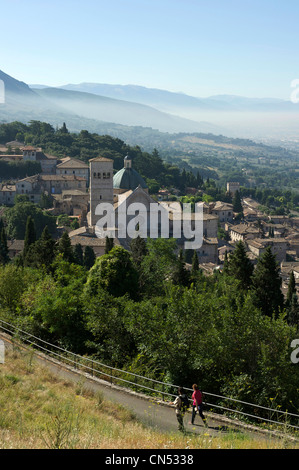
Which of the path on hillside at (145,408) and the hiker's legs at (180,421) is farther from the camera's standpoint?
the path on hillside at (145,408)

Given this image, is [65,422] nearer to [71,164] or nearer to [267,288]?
[267,288]

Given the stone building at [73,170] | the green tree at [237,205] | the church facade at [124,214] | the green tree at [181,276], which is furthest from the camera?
the green tree at [237,205]

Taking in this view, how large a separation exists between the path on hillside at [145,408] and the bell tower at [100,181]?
3771cm

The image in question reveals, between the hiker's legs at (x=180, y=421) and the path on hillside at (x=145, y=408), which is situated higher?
the hiker's legs at (x=180, y=421)

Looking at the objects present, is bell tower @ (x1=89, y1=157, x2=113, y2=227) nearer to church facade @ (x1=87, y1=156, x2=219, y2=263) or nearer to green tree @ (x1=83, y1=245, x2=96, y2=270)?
church facade @ (x1=87, y1=156, x2=219, y2=263)

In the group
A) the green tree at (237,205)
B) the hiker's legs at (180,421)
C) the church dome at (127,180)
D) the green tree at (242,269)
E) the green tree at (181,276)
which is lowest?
the green tree at (237,205)

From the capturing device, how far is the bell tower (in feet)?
165

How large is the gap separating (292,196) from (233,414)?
391 ft

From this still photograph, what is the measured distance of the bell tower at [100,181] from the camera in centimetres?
5022

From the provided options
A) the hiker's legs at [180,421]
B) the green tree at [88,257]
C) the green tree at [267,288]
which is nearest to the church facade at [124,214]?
the green tree at [88,257]

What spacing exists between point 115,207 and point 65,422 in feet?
141

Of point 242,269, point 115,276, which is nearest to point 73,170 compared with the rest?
point 242,269

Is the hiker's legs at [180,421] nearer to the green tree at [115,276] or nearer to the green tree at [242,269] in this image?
the green tree at [115,276]

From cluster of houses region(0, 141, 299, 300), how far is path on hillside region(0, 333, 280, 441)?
3288cm
